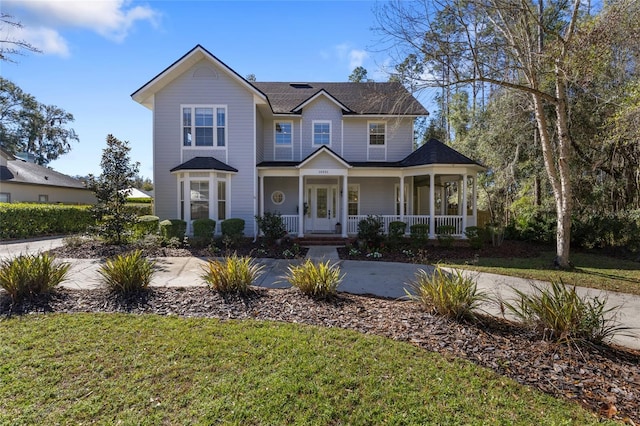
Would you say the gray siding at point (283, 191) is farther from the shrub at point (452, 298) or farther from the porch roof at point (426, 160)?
the shrub at point (452, 298)

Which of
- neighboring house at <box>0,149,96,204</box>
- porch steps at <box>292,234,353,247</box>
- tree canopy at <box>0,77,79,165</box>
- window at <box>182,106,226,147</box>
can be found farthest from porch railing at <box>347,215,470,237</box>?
tree canopy at <box>0,77,79,165</box>

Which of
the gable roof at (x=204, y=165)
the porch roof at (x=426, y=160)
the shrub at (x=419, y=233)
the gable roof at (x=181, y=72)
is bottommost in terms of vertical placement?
the shrub at (x=419, y=233)

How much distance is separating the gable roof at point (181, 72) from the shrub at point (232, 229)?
570 centimetres

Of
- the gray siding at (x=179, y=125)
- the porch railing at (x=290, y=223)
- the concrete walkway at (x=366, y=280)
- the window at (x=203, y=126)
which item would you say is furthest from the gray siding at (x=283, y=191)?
the concrete walkway at (x=366, y=280)

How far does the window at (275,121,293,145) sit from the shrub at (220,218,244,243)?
18.3ft

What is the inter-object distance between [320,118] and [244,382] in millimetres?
14628

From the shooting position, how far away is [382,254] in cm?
1148

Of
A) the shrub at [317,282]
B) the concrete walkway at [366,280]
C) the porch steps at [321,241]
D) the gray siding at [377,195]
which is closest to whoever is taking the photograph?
the shrub at [317,282]

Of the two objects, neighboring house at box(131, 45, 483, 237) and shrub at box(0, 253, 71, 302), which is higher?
neighboring house at box(131, 45, 483, 237)

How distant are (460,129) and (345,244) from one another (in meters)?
18.1

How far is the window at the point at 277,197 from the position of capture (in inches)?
649

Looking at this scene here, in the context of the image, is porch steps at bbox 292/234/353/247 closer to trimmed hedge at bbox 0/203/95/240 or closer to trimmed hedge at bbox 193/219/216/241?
trimmed hedge at bbox 193/219/216/241

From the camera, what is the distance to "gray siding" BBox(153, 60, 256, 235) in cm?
1398

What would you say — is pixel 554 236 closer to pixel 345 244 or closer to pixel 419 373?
pixel 345 244
